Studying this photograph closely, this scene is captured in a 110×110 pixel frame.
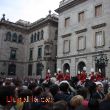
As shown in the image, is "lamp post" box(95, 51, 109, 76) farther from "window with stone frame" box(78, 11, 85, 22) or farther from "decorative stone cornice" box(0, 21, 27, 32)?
"decorative stone cornice" box(0, 21, 27, 32)

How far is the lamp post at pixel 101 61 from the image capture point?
83.4 feet

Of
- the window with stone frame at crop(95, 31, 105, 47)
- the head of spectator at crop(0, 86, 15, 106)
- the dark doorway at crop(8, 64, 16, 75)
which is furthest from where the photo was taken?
the dark doorway at crop(8, 64, 16, 75)

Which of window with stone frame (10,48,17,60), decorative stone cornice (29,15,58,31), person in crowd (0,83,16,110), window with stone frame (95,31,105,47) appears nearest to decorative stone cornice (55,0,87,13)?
decorative stone cornice (29,15,58,31)

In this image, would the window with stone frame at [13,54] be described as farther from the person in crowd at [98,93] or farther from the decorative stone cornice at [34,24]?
the person in crowd at [98,93]

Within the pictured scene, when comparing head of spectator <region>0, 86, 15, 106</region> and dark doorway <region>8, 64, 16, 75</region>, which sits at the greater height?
dark doorway <region>8, 64, 16, 75</region>

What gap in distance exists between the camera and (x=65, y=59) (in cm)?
3155

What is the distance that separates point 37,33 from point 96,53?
55.2ft

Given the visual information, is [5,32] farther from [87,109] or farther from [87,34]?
[87,109]

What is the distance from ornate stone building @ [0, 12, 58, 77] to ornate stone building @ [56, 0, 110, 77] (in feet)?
15.7

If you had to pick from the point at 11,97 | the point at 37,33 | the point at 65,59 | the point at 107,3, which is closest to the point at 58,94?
the point at 11,97

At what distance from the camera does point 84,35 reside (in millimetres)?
29047

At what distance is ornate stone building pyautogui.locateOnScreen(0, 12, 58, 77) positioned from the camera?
37.8m

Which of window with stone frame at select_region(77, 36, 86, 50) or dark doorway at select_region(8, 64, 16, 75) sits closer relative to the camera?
window with stone frame at select_region(77, 36, 86, 50)

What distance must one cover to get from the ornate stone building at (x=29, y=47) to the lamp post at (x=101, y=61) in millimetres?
11663
